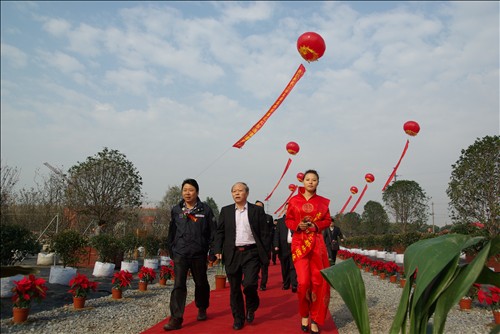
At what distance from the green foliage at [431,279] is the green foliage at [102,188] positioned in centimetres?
1345

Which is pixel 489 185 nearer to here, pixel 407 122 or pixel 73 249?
pixel 407 122

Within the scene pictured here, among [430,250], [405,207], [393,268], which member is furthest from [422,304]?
[405,207]

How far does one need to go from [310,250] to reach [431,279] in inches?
110

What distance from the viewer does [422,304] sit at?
1.22m

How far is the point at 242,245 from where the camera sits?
13.9 feet

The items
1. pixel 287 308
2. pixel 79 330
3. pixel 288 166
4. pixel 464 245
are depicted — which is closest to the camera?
pixel 464 245

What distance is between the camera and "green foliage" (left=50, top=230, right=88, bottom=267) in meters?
8.45

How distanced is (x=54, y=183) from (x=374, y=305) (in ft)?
44.1

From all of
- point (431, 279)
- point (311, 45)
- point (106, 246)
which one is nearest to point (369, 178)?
point (311, 45)

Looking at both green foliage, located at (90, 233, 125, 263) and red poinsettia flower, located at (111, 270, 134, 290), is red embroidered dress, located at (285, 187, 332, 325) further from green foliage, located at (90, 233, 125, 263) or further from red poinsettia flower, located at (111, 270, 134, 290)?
green foliage, located at (90, 233, 125, 263)

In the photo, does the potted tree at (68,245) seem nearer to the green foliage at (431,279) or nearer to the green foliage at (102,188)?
the green foliage at (102,188)

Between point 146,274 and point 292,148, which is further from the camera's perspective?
point 292,148

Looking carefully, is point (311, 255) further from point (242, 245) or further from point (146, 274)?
point (146, 274)

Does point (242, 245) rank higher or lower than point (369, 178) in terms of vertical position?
lower
